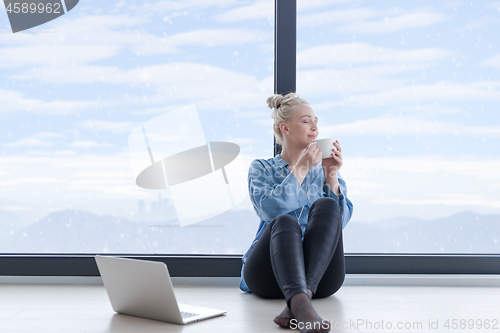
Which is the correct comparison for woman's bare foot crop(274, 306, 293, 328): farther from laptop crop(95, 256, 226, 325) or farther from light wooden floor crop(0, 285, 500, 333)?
laptop crop(95, 256, 226, 325)

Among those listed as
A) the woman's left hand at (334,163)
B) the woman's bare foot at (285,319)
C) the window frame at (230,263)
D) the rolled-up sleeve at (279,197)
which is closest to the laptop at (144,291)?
the woman's bare foot at (285,319)

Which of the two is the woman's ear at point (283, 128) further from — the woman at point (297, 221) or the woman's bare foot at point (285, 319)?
the woman's bare foot at point (285, 319)

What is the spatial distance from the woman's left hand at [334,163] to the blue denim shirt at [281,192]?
56 millimetres

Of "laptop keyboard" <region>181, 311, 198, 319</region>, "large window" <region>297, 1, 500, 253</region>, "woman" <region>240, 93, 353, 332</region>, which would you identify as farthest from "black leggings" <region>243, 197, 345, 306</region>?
"large window" <region>297, 1, 500, 253</region>

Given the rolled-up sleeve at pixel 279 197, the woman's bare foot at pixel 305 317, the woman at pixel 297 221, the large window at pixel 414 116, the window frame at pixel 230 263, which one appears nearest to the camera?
the woman's bare foot at pixel 305 317

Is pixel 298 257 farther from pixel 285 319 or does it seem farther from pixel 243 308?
pixel 243 308

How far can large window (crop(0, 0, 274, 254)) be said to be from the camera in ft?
6.14

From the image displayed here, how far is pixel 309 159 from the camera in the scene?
56.8 inches

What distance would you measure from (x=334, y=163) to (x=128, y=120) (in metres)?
0.92

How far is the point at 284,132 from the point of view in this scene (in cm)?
164

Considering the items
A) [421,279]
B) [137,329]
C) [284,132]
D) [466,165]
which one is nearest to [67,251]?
[137,329]

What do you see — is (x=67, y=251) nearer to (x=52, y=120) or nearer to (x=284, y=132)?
(x=52, y=120)

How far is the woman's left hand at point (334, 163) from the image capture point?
1.48m

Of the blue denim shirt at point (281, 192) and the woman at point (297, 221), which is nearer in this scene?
the woman at point (297, 221)
